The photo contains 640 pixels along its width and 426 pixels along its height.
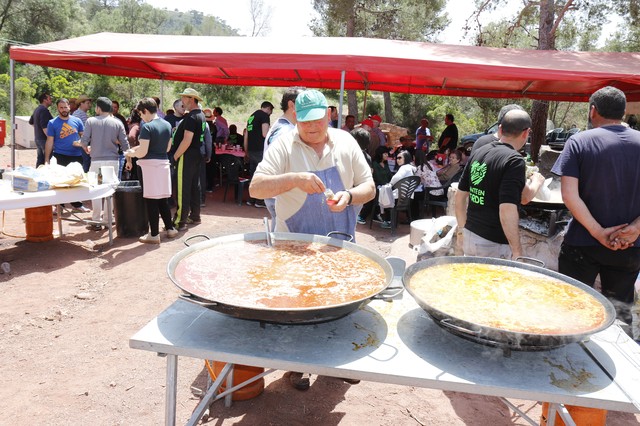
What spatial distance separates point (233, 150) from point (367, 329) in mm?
7658

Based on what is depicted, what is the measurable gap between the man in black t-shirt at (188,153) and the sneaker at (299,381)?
13.3 ft

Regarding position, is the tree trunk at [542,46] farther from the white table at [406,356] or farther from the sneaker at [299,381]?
the white table at [406,356]

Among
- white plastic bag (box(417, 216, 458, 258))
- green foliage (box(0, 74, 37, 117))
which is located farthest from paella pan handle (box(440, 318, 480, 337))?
green foliage (box(0, 74, 37, 117))

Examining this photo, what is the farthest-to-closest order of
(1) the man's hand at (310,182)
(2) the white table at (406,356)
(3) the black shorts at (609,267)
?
(3) the black shorts at (609,267) → (1) the man's hand at (310,182) → (2) the white table at (406,356)

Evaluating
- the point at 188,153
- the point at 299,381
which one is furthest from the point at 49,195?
the point at 299,381

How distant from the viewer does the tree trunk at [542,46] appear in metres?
10.3

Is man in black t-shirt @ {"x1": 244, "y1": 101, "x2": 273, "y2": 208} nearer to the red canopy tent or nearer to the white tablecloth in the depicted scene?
the red canopy tent

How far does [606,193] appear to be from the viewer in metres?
2.60

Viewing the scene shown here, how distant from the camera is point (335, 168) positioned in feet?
7.98

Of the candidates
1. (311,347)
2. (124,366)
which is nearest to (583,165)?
(311,347)

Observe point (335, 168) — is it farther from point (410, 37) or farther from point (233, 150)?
point (410, 37)

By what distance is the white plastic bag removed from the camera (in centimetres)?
521

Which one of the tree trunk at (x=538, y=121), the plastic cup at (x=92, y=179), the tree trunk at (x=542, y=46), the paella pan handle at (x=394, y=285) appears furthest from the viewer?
the tree trunk at (x=538, y=121)

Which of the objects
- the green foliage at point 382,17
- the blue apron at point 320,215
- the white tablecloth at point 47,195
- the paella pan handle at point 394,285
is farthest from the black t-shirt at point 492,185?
the green foliage at point 382,17
